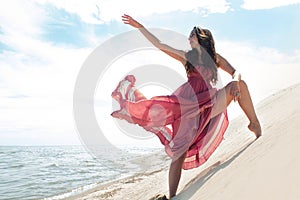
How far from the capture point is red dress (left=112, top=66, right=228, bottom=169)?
3.45 meters

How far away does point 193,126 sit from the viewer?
11.5 feet

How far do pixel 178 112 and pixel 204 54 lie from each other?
677 millimetres

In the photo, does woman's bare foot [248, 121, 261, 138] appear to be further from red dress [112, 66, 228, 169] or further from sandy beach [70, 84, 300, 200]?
red dress [112, 66, 228, 169]

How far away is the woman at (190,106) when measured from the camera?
347 centimetres

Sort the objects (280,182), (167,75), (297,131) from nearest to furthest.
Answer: (280,182)
(297,131)
(167,75)

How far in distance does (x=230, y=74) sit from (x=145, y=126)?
109 centimetres

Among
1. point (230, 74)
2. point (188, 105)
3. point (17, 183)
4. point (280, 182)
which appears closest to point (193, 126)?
point (188, 105)

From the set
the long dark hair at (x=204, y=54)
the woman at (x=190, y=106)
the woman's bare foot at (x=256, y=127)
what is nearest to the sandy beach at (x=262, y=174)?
the woman's bare foot at (x=256, y=127)

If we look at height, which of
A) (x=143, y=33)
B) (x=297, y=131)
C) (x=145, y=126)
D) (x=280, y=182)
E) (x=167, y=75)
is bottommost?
(x=280, y=182)

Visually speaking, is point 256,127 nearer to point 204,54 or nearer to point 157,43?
point 204,54

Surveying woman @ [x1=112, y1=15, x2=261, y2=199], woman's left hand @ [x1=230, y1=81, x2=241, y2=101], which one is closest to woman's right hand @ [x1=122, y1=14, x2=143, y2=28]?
woman @ [x1=112, y1=15, x2=261, y2=199]

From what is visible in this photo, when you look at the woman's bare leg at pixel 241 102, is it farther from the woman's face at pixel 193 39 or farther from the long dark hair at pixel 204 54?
the woman's face at pixel 193 39

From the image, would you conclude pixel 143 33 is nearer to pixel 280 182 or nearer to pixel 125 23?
pixel 125 23

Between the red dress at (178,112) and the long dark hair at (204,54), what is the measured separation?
0.06m
